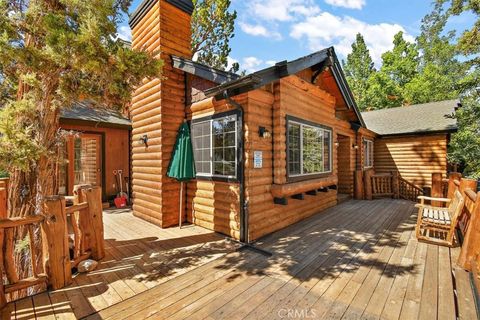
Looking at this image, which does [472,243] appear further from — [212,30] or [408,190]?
[212,30]

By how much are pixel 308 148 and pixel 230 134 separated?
2.45 m

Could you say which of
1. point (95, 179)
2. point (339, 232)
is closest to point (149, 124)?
point (95, 179)

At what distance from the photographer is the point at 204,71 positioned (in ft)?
15.3

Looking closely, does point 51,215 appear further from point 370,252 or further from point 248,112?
point 370,252

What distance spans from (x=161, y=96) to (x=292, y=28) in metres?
7.65

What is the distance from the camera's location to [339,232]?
5.05 m

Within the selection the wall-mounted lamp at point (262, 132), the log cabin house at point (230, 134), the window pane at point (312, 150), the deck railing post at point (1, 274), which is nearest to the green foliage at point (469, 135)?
the log cabin house at point (230, 134)

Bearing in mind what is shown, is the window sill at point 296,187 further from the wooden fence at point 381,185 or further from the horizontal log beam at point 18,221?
the horizontal log beam at point 18,221

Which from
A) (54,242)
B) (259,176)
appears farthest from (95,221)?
(259,176)

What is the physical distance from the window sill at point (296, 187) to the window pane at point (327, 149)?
0.49 metres

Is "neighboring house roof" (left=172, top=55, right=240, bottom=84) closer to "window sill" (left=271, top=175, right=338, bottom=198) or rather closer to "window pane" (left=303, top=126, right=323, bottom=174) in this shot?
"window sill" (left=271, top=175, right=338, bottom=198)

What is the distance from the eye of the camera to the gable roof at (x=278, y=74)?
3.68 m

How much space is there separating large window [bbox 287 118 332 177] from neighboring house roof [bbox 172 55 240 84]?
1829 mm

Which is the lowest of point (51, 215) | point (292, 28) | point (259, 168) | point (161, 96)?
point (51, 215)
